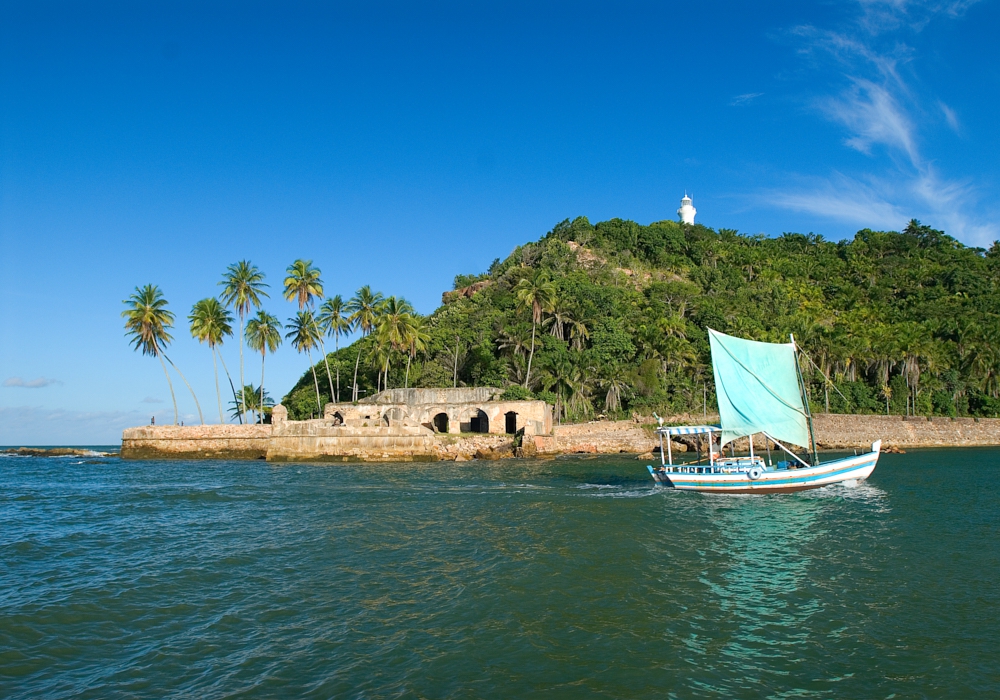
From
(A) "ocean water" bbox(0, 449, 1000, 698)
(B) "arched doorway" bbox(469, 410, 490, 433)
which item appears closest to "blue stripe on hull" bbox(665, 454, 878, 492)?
(A) "ocean water" bbox(0, 449, 1000, 698)

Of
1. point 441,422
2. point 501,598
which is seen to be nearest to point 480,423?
point 441,422

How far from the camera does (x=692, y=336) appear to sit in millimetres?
63094

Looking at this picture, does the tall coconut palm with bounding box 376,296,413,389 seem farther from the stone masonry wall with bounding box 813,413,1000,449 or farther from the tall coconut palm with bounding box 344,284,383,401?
the stone masonry wall with bounding box 813,413,1000,449

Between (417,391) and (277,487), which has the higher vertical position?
(417,391)

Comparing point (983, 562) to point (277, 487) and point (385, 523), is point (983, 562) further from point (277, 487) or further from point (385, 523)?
point (277, 487)

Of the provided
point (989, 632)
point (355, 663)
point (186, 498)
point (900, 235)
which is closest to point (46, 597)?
point (355, 663)

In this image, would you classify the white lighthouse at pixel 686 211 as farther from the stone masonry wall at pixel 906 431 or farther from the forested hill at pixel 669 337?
the stone masonry wall at pixel 906 431

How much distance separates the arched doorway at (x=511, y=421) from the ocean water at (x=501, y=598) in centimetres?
2382

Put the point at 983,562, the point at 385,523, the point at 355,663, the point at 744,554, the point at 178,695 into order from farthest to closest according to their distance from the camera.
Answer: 1. the point at 385,523
2. the point at 744,554
3. the point at 983,562
4. the point at 355,663
5. the point at 178,695

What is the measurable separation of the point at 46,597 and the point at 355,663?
7.80 metres

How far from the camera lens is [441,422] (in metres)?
50.6

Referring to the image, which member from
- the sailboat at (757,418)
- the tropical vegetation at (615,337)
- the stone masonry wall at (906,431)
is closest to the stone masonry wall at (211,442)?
the tropical vegetation at (615,337)

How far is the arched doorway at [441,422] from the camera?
50094mm

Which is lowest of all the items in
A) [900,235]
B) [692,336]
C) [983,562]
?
[983,562]
